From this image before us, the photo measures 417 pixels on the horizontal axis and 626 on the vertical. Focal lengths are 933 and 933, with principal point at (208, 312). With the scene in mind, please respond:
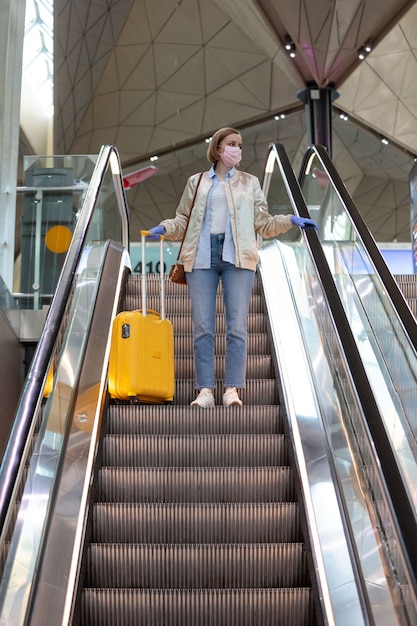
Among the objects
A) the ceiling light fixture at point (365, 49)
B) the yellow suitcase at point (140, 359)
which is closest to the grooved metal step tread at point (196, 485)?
the yellow suitcase at point (140, 359)

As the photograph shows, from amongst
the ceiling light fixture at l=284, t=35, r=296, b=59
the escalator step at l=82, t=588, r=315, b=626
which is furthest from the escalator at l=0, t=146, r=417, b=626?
the ceiling light fixture at l=284, t=35, r=296, b=59

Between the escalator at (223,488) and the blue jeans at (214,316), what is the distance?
1.03 feet

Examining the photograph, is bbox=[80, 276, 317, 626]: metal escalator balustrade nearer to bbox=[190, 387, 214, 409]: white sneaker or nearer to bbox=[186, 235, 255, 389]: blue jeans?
bbox=[190, 387, 214, 409]: white sneaker

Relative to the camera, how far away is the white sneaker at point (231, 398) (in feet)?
21.1

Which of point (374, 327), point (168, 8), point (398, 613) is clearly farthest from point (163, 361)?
point (168, 8)

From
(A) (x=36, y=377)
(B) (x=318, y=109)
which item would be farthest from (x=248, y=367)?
(B) (x=318, y=109)

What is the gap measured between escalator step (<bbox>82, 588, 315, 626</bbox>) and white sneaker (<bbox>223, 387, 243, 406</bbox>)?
1.98m

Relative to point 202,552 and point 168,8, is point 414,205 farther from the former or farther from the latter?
point 168,8

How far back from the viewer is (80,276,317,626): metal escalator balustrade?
456 cm

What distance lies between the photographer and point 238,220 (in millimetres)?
6656

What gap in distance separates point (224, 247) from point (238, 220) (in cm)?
23

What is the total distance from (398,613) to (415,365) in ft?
5.06

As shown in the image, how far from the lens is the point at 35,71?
96.6 ft

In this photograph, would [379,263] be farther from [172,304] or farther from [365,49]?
[365,49]
